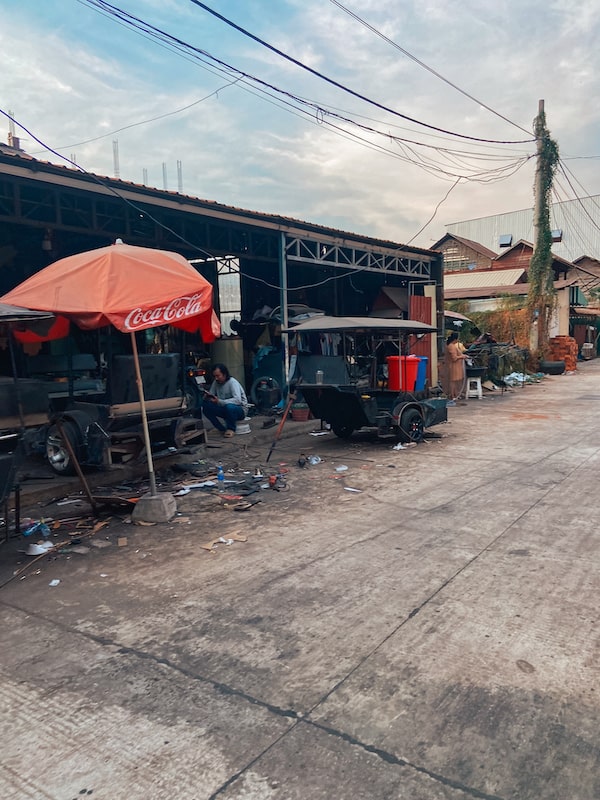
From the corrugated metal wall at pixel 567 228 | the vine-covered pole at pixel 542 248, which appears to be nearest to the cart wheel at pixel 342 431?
the vine-covered pole at pixel 542 248

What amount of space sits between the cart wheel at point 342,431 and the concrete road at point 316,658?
3989 mm

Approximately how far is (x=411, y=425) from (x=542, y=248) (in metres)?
16.9

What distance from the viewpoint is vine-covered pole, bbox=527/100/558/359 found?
72.4ft

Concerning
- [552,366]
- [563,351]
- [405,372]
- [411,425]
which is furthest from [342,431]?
[563,351]

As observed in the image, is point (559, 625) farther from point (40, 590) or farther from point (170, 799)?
point (40, 590)

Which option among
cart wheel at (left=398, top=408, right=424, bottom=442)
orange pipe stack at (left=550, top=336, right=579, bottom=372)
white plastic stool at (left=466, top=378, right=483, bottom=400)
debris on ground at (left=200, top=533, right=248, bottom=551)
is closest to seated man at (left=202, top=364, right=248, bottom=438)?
cart wheel at (left=398, top=408, right=424, bottom=442)

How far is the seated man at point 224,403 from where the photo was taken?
400 inches

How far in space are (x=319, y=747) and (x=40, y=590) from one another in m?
2.68

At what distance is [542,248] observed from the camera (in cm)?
2320

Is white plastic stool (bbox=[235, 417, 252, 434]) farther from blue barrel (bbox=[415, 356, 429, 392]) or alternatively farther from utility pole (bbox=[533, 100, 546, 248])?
utility pole (bbox=[533, 100, 546, 248])

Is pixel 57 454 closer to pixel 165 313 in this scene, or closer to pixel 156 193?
pixel 165 313

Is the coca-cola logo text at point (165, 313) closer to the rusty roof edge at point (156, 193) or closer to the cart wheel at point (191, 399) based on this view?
the cart wheel at point (191, 399)

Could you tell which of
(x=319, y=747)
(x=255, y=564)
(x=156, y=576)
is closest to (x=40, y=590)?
(x=156, y=576)

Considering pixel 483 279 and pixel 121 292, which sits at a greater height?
pixel 483 279
